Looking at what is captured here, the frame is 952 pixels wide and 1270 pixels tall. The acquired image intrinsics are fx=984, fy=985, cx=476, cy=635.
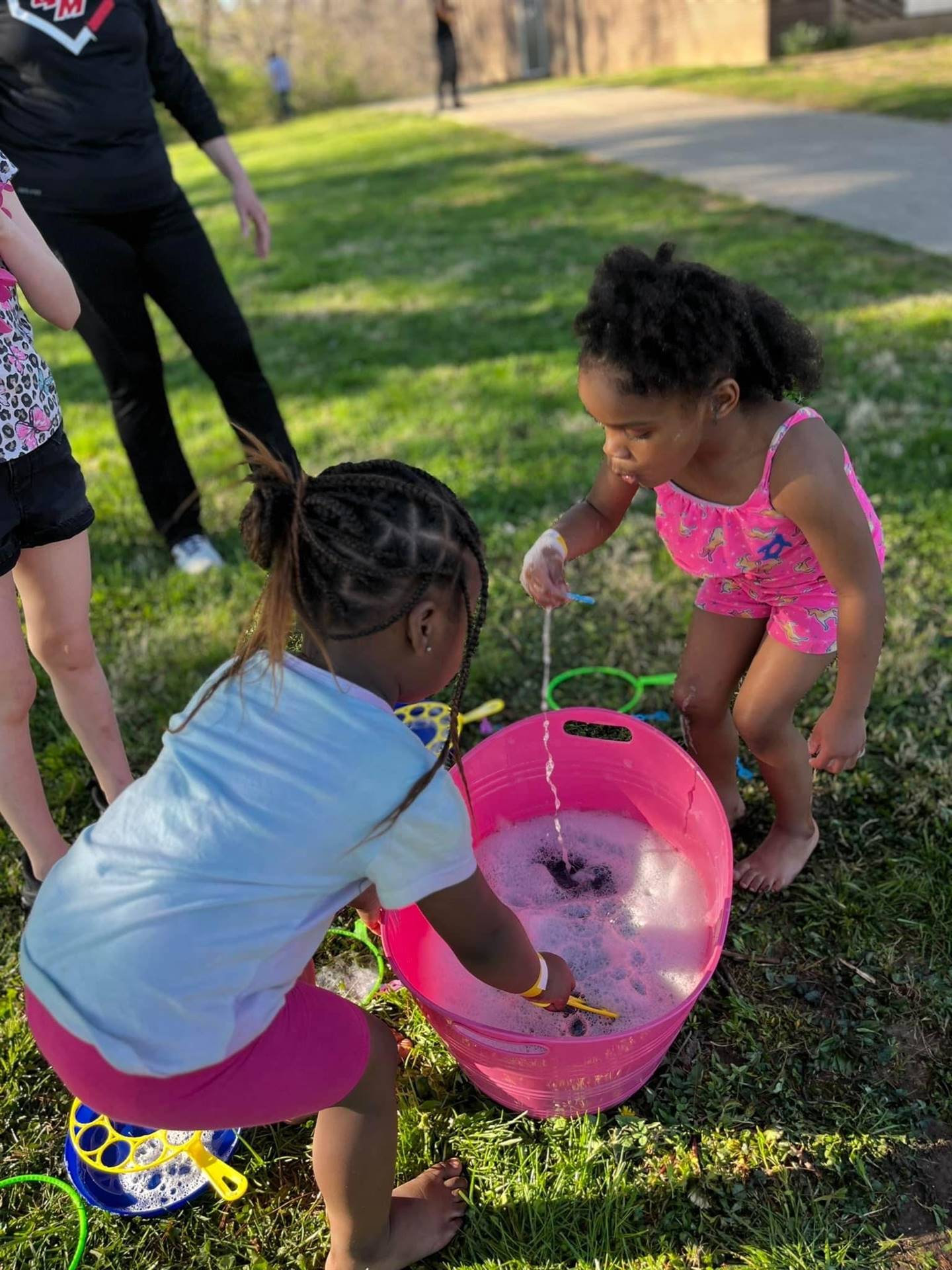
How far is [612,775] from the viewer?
6.73 feet

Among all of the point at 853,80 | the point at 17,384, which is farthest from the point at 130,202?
the point at 853,80

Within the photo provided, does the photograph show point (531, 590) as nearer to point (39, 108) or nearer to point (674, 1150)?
point (674, 1150)

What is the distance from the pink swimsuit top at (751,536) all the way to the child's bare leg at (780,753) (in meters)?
0.13

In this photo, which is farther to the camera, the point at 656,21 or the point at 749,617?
the point at 656,21

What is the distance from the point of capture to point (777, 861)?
1896 millimetres

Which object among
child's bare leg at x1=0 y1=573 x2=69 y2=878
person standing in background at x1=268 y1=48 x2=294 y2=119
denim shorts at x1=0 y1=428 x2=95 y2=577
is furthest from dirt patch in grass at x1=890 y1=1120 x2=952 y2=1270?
person standing in background at x1=268 y1=48 x2=294 y2=119

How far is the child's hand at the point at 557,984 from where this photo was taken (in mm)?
1399

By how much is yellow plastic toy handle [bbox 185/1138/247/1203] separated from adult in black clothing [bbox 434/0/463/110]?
1807cm

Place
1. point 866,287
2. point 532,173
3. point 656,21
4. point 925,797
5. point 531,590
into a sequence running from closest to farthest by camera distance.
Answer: point 531,590 < point 925,797 < point 866,287 < point 532,173 < point 656,21

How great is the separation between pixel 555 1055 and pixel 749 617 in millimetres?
906

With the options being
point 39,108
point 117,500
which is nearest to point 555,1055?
point 39,108

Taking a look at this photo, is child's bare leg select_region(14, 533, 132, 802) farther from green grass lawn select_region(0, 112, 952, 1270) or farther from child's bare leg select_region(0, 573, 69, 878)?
green grass lawn select_region(0, 112, 952, 1270)

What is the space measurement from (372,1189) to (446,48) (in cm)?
1863

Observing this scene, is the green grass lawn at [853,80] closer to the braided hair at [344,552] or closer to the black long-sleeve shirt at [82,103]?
the black long-sleeve shirt at [82,103]
